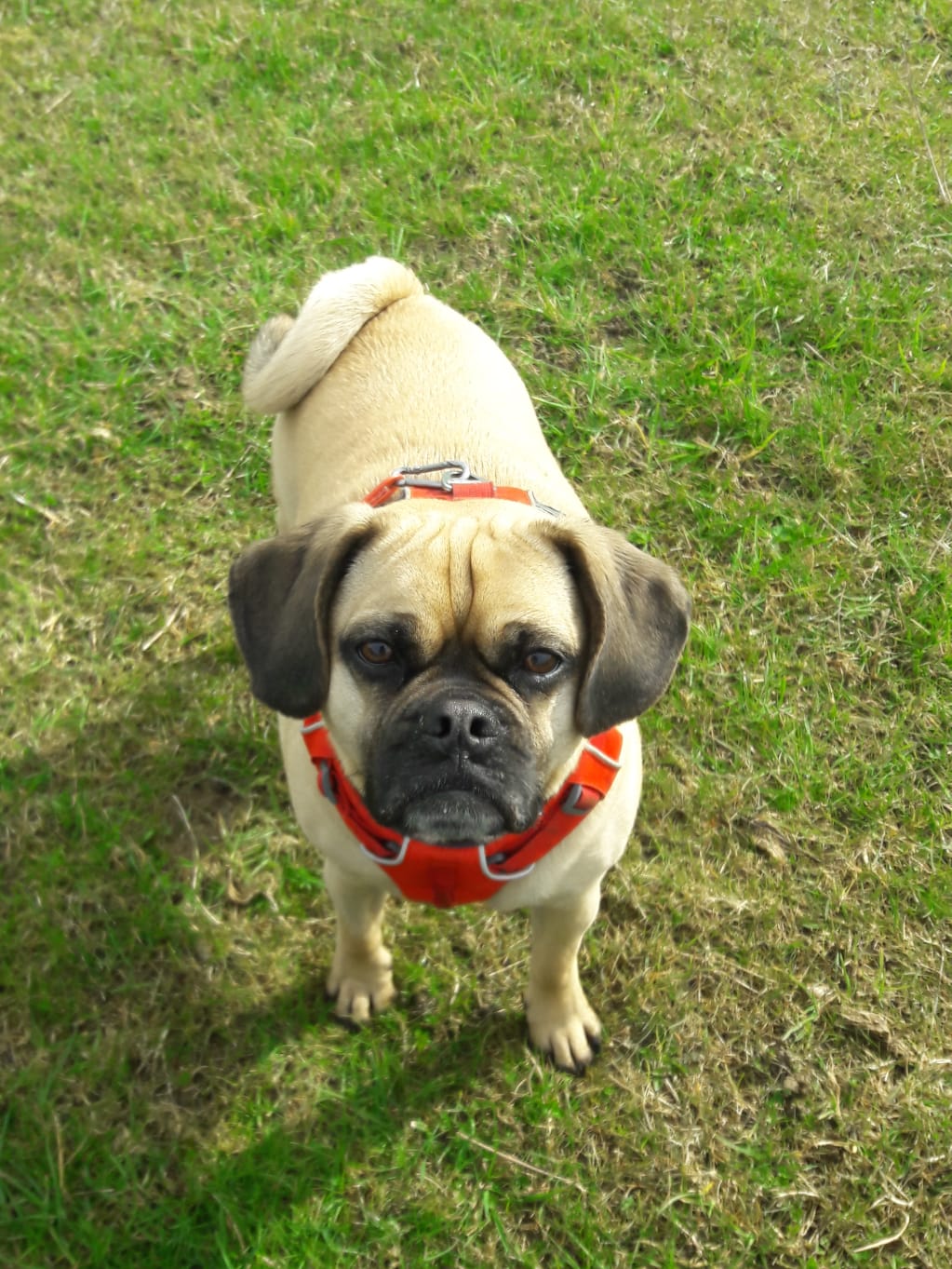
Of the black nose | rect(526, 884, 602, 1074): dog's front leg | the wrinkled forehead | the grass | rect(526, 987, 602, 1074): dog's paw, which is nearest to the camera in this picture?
the black nose

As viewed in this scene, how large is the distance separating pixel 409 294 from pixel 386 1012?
2393 mm

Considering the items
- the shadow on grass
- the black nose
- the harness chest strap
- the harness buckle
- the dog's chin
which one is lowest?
the shadow on grass

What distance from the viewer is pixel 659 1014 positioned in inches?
131

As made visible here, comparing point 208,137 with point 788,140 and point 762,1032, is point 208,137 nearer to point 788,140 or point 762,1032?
point 788,140

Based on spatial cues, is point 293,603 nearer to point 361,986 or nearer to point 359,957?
point 359,957

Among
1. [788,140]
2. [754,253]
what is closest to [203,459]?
[754,253]

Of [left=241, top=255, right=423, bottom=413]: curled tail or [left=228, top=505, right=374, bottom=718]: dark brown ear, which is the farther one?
[left=241, top=255, right=423, bottom=413]: curled tail

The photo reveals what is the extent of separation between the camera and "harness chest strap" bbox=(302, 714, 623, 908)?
8.08ft

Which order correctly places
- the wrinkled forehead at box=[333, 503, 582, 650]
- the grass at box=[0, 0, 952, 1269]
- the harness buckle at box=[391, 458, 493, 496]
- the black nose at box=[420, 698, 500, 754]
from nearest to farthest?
1. the black nose at box=[420, 698, 500, 754]
2. the wrinkled forehead at box=[333, 503, 582, 650]
3. the harness buckle at box=[391, 458, 493, 496]
4. the grass at box=[0, 0, 952, 1269]

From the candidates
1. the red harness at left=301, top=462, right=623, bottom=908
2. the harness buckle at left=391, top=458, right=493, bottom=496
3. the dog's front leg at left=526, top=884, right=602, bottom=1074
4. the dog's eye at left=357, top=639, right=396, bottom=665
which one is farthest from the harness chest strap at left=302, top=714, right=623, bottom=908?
the harness buckle at left=391, top=458, right=493, bottom=496

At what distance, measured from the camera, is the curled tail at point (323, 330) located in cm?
333

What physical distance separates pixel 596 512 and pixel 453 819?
90.0 inches

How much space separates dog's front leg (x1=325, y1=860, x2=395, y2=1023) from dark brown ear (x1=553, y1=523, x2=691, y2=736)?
98cm

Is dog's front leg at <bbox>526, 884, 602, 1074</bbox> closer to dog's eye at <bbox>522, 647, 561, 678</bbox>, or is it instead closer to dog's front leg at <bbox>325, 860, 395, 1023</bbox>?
dog's front leg at <bbox>325, 860, 395, 1023</bbox>
